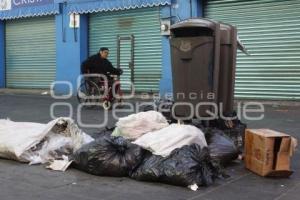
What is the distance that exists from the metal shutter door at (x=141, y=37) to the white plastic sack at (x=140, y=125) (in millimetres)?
9881

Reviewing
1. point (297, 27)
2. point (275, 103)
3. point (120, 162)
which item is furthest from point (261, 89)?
point (120, 162)

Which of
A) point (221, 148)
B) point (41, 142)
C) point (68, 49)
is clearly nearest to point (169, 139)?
point (221, 148)

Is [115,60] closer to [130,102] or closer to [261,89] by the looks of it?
[130,102]

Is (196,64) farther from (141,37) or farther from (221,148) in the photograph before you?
(141,37)

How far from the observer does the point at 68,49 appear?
63.8ft

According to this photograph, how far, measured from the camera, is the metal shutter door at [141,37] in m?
17.2

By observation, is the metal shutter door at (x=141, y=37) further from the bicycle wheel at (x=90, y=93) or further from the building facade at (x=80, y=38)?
the bicycle wheel at (x=90, y=93)

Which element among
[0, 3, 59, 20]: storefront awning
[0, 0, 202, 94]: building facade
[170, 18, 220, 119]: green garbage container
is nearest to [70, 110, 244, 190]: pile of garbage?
[170, 18, 220, 119]: green garbage container

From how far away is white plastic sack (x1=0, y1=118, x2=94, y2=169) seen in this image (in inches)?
275

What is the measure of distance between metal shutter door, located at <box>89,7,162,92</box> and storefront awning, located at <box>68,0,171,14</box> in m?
0.44

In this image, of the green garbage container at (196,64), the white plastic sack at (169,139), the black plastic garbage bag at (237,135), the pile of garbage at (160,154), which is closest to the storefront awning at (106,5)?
the green garbage container at (196,64)

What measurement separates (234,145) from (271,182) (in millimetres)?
970

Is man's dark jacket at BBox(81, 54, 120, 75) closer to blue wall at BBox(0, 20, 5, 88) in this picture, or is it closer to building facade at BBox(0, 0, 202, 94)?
building facade at BBox(0, 0, 202, 94)

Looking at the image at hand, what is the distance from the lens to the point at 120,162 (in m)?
6.17
